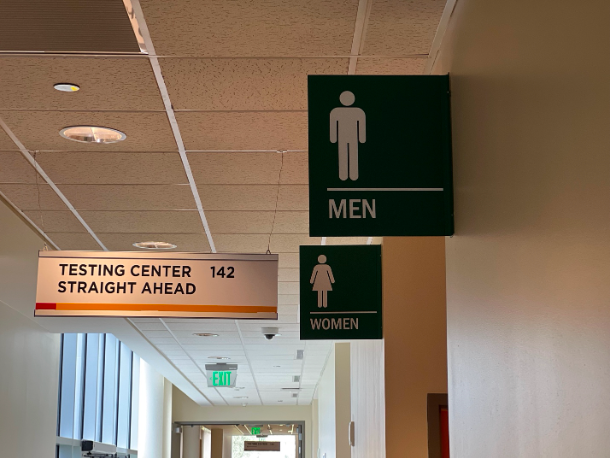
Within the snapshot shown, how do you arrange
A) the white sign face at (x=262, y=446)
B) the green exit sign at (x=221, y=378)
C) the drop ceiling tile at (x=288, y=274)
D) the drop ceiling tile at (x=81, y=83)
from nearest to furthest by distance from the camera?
the drop ceiling tile at (x=81, y=83)
the drop ceiling tile at (x=288, y=274)
the green exit sign at (x=221, y=378)
the white sign face at (x=262, y=446)

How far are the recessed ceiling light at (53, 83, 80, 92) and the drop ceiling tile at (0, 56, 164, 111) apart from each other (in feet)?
0.07

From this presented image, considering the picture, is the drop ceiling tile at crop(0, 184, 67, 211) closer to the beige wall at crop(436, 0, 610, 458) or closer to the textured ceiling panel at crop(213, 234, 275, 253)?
the textured ceiling panel at crop(213, 234, 275, 253)

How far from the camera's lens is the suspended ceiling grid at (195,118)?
2.93 m

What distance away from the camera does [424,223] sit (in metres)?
2.51

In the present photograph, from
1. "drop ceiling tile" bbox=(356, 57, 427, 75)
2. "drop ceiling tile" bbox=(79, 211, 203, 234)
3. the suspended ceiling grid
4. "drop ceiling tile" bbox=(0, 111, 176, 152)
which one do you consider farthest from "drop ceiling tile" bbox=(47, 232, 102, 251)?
"drop ceiling tile" bbox=(356, 57, 427, 75)

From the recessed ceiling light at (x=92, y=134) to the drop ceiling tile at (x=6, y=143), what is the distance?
0.30m

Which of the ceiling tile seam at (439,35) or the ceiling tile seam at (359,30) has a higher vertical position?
the ceiling tile seam at (359,30)

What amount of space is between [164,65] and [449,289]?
1.52m

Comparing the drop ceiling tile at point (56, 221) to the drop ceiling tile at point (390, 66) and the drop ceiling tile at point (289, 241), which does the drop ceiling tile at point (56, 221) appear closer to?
the drop ceiling tile at point (289, 241)

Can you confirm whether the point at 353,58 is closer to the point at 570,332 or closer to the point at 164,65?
the point at 164,65

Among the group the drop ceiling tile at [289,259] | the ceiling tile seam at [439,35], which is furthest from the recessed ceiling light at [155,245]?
the ceiling tile seam at [439,35]

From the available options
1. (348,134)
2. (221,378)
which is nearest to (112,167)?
(348,134)

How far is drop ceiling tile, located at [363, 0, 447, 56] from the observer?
109 inches

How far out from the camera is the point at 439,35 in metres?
2.97
